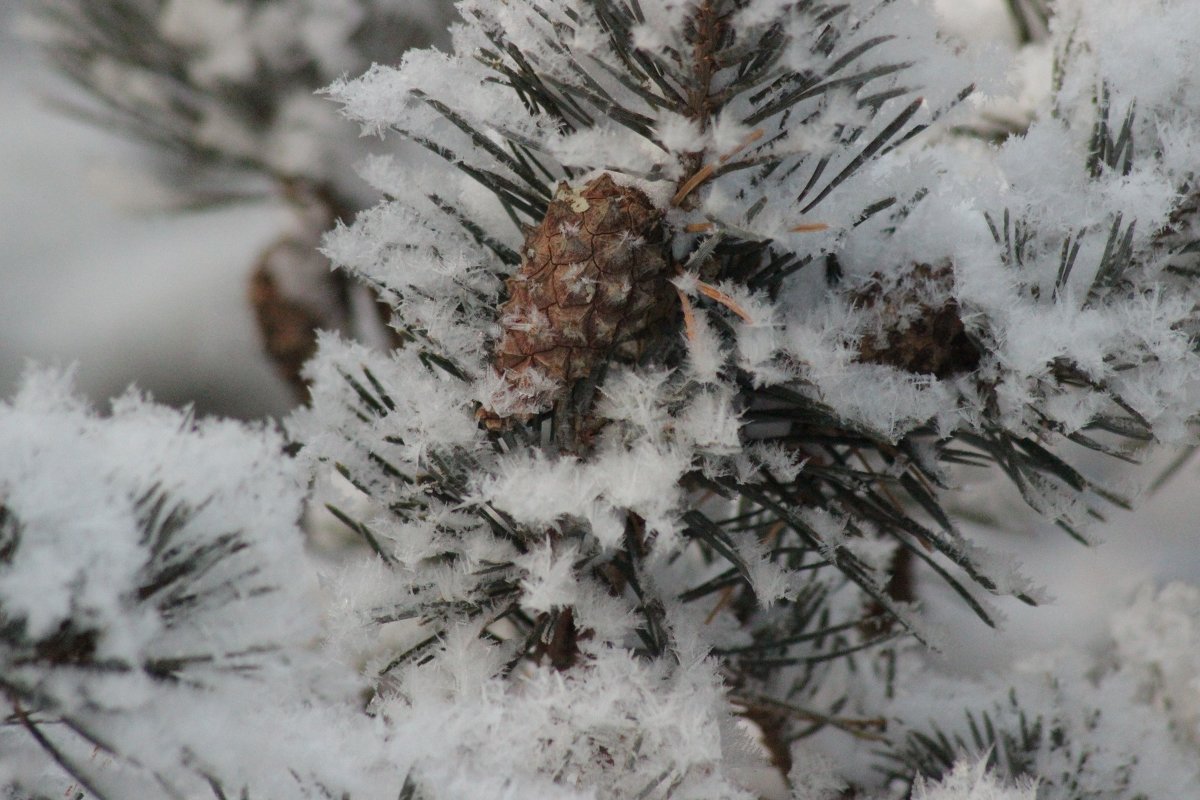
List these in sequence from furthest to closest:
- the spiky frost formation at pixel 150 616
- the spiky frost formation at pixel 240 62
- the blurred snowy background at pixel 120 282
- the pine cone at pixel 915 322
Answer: the blurred snowy background at pixel 120 282, the spiky frost formation at pixel 240 62, the pine cone at pixel 915 322, the spiky frost formation at pixel 150 616

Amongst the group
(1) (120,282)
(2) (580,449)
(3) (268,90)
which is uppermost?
(1) (120,282)

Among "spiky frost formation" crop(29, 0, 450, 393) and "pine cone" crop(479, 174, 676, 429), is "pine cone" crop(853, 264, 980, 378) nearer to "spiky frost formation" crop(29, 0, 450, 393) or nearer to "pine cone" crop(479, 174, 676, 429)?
"pine cone" crop(479, 174, 676, 429)

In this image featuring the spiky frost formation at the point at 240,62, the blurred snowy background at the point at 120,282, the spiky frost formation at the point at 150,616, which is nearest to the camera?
the spiky frost formation at the point at 150,616

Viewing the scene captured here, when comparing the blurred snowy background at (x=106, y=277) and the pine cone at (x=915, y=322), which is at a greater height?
the blurred snowy background at (x=106, y=277)

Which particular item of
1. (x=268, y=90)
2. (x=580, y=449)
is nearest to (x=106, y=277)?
(x=268, y=90)

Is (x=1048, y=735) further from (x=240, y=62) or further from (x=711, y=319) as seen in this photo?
(x=240, y=62)

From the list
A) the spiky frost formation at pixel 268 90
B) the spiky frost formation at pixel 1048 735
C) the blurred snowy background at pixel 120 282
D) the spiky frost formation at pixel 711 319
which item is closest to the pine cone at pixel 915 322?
the spiky frost formation at pixel 711 319

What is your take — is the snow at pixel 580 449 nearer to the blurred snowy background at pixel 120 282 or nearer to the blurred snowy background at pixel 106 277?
the blurred snowy background at pixel 120 282
